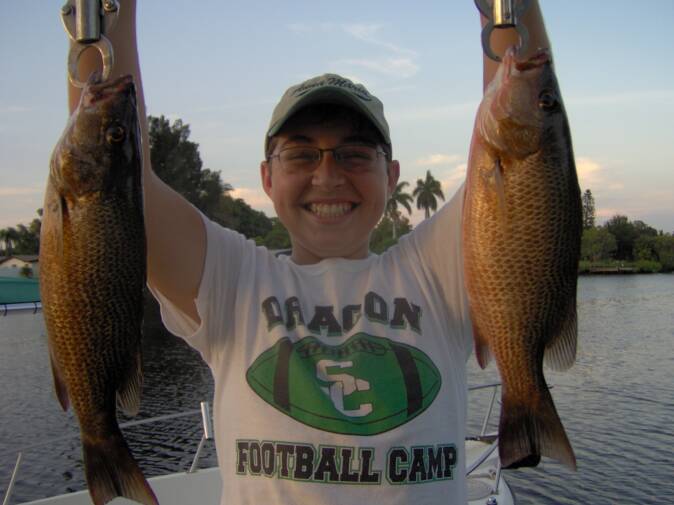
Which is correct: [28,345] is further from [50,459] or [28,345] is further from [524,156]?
[524,156]

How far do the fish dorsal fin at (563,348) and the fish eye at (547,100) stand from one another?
67 centimetres

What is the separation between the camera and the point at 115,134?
2.04 meters

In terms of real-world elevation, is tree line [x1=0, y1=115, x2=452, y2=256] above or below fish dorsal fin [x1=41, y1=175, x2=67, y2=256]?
above

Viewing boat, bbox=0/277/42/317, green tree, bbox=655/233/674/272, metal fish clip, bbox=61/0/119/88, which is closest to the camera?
metal fish clip, bbox=61/0/119/88

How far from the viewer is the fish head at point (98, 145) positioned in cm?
202

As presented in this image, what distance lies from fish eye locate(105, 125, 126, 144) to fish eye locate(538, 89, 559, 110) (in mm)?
1366

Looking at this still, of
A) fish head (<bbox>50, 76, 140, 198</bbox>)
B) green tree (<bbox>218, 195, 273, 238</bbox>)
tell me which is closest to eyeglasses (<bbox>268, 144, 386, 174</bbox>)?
fish head (<bbox>50, 76, 140, 198</bbox>)

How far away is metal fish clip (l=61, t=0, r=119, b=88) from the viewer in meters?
1.96

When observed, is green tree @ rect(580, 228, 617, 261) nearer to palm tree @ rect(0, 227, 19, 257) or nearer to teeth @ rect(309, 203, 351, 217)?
palm tree @ rect(0, 227, 19, 257)

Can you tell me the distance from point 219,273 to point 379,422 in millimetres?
816

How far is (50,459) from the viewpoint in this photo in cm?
1611

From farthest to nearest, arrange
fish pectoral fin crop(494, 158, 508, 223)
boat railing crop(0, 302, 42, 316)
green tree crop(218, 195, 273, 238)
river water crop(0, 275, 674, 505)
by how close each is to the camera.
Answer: green tree crop(218, 195, 273, 238) → boat railing crop(0, 302, 42, 316) → river water crop(0, 275, 674, 505) → fish pectoral fin crop(494, 158, 508, 223)

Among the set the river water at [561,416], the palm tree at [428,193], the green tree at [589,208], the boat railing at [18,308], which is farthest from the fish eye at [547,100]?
the green tree at [589,208]

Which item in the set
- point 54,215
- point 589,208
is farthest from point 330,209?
point 589,208
